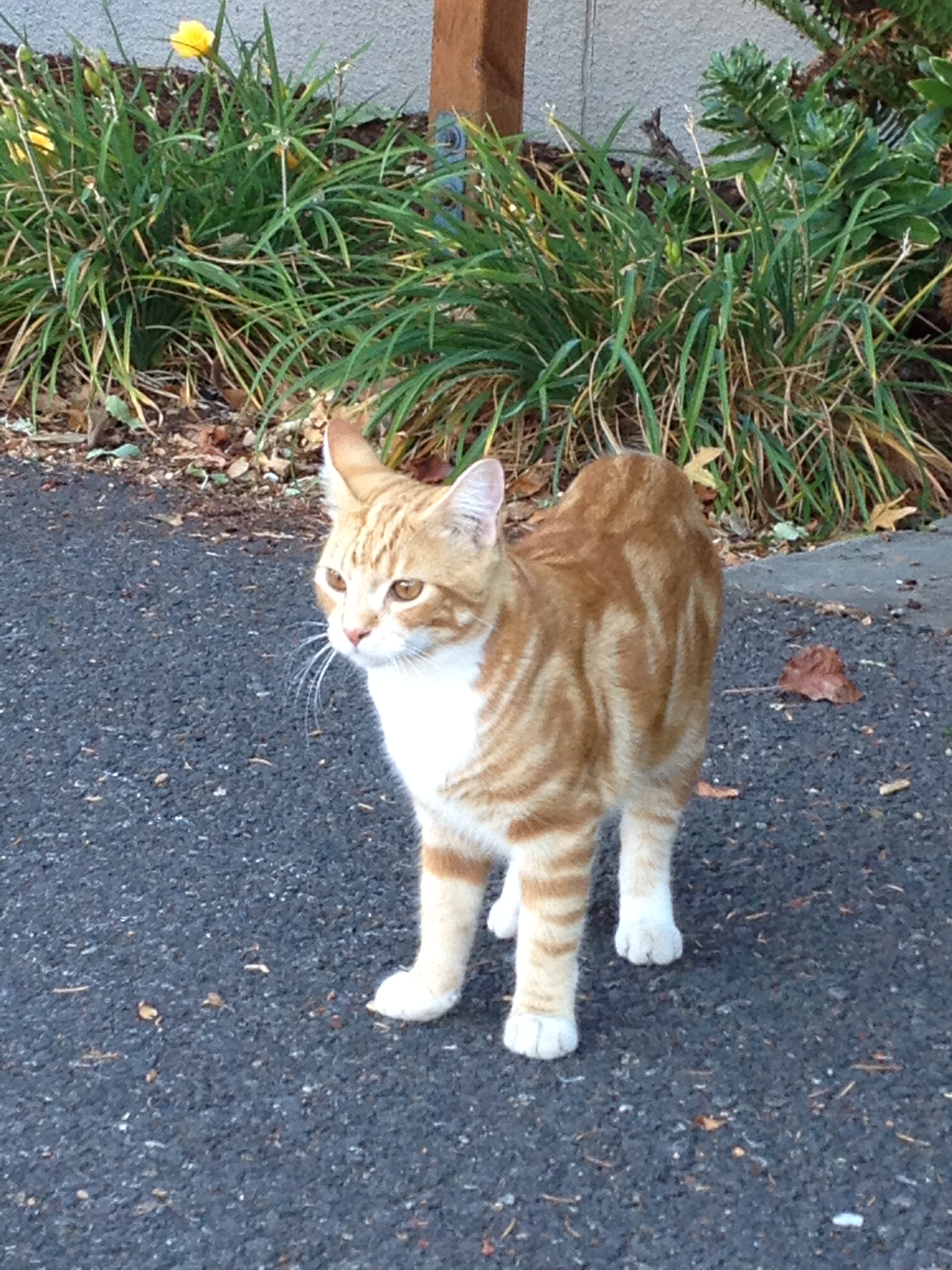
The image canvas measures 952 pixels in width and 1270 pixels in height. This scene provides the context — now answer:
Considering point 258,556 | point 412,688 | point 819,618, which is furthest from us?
point 258,556

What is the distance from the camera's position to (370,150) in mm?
6777

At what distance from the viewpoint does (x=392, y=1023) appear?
3023 mm

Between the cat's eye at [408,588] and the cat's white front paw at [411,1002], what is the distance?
31.0 inches

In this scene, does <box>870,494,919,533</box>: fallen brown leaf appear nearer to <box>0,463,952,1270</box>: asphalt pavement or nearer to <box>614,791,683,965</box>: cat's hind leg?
<box>0,463,952,1270</box>: asphalt pavement

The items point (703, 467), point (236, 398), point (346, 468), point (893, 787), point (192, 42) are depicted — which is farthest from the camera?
point (192, 42)

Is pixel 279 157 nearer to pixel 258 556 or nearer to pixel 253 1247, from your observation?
pixel 258 556

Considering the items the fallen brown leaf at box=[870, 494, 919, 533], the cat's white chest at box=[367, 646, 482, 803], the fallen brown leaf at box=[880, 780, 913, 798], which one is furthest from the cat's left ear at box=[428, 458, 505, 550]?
the fallen brown leaf at box=[870, 494, 919, 533]

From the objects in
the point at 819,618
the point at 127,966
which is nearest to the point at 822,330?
the point at 819,618

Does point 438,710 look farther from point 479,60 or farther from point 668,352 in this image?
point 479,60

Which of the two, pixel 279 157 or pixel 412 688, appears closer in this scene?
pixel 412 688

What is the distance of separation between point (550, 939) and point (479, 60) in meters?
4.49

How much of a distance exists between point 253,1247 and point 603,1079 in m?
0.74

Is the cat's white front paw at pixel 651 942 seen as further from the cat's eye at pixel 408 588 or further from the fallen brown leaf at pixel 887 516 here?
the fallen brown leaf at pixel 887 516

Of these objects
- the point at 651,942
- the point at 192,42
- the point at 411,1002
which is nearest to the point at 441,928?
the point at 411,1002
